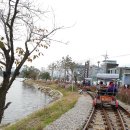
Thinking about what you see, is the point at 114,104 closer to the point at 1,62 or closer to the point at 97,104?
the point at 97,104

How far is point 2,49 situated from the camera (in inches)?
367

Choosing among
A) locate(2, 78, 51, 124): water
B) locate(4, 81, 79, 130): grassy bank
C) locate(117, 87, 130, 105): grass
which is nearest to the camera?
locate(4, 81, 79, 130): grassy bank

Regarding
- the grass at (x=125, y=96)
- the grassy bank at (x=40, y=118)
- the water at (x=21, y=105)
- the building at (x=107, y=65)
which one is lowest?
the water at (x=21, y=105)

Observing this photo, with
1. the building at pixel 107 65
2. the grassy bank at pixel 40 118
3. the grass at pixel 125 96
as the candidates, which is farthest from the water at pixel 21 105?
the building at pixel 107 65

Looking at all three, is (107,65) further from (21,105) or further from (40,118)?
(40,118)

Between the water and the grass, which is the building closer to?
the water

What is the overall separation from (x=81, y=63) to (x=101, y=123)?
5096 inches

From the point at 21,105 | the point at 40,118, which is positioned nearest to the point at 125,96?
the point at 21,105

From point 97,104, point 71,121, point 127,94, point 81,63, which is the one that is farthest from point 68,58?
point 71,121

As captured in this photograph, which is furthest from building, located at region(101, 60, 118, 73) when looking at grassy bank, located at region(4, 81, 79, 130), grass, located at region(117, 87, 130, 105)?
grassy bank, located at region(4, 81, 79, 130)

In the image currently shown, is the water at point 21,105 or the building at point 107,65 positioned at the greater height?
the building at point 107,65

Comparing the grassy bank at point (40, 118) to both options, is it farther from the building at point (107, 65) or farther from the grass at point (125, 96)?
the building at point (107, 65)

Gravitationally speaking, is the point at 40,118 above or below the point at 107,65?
below

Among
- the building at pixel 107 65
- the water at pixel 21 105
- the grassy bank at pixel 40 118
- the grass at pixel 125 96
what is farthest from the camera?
the building at pixel 107 65
